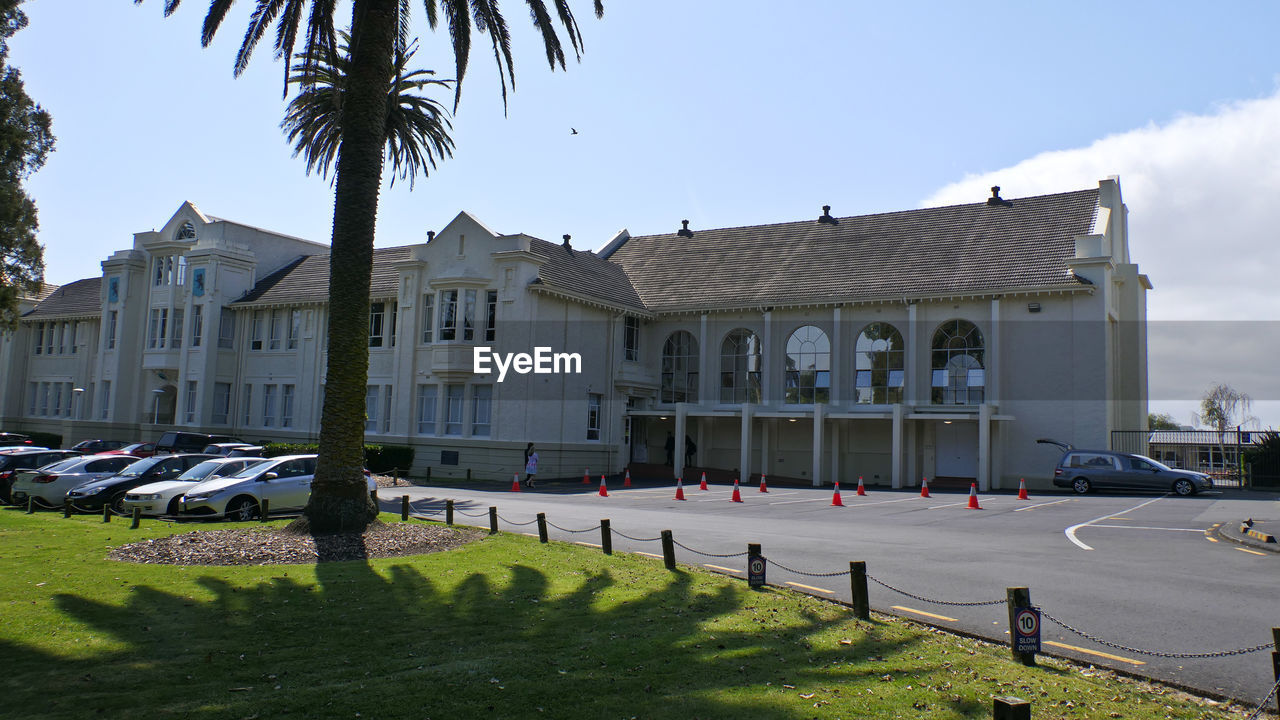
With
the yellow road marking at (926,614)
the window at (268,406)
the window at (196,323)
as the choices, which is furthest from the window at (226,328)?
the yellow road marking at (926,614)

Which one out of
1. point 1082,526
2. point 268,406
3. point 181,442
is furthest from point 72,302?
point 1082,526

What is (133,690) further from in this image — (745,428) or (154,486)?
(745,428)

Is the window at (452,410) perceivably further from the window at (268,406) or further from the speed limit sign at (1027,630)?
the speed limit sign at (1027,630)

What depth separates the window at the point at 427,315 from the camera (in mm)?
36219

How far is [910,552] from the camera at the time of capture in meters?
13.5

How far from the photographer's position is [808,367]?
35.9m

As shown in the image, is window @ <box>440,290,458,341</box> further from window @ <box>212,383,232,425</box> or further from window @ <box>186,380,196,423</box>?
window @ <box>186,380,196,423</box>

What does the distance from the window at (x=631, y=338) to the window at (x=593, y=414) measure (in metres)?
3.11

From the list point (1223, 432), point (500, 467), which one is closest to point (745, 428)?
point (500, 467)

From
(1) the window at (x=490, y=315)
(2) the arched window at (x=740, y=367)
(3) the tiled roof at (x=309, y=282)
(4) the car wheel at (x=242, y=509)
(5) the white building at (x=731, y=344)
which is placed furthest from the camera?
(3) the tiled roof at (x=309, y=282)

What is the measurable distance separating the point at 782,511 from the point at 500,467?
1497cm

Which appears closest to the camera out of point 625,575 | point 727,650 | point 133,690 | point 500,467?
point 133,690

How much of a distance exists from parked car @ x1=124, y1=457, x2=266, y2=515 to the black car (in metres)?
6.63
